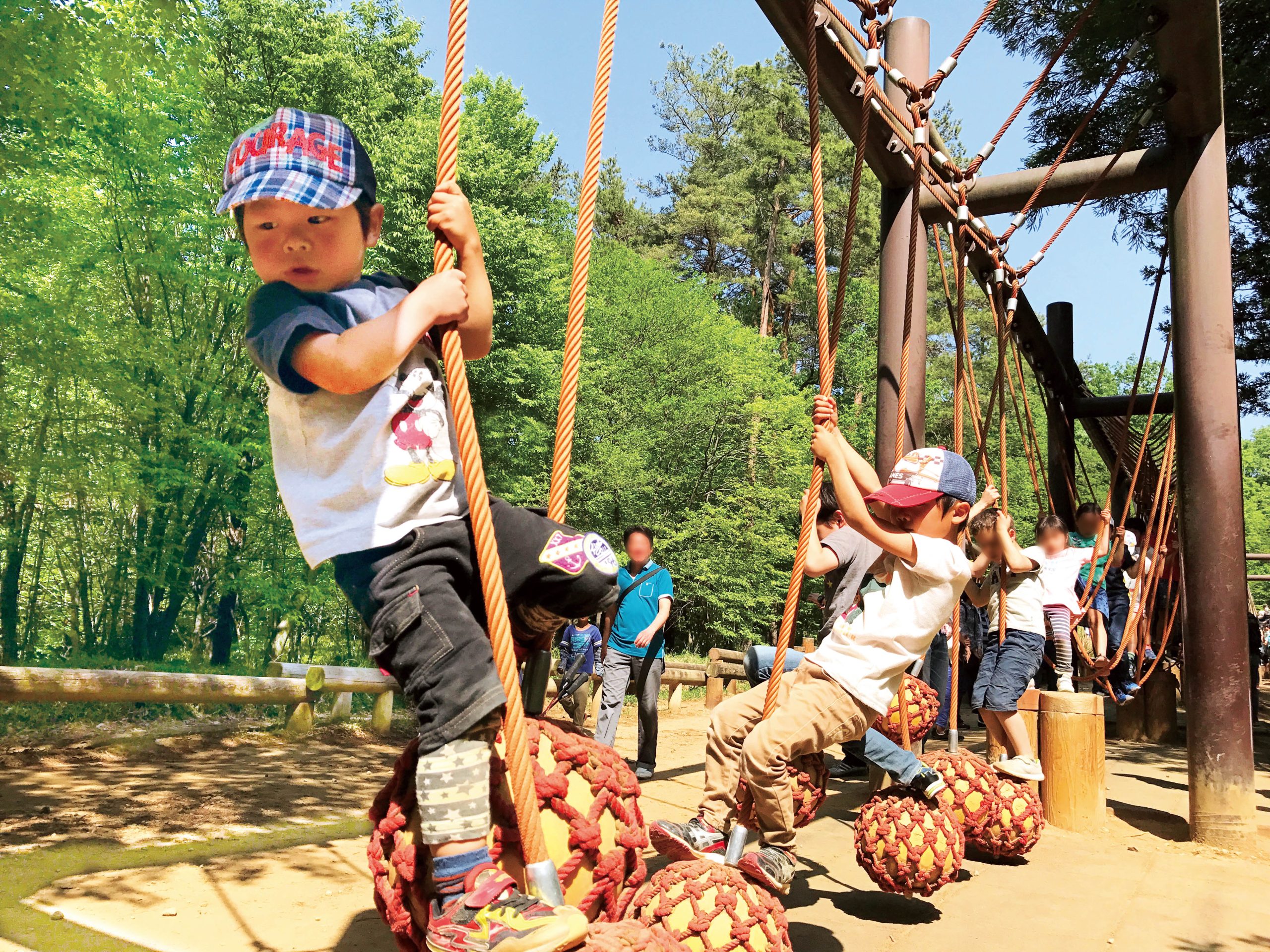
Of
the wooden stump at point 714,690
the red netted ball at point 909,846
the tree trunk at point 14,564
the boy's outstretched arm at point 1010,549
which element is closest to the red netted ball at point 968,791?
the red netted ball at point 909,846

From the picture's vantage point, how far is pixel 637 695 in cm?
729

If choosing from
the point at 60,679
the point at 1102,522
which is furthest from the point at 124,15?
the point at 1102,522

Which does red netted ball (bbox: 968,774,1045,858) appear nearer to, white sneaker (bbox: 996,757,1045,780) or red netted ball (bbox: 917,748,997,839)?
red netted ball (bbox: 917,748,997,839)

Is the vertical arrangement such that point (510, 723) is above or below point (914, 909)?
above

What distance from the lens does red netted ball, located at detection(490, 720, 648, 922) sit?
2027mm

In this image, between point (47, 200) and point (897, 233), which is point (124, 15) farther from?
point (897, 233)

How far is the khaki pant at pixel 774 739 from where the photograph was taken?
2.93 metres

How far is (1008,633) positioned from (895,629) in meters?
3.24

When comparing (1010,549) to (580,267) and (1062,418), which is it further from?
(1062,418)

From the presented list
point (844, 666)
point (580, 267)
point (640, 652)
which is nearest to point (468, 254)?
point (580, 267)

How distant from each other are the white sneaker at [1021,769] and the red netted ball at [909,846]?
1228 mm

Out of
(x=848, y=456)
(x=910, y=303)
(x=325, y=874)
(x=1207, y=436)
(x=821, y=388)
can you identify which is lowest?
(x=325, y=874)

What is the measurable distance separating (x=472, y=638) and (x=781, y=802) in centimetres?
151

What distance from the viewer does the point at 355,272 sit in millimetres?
2068
